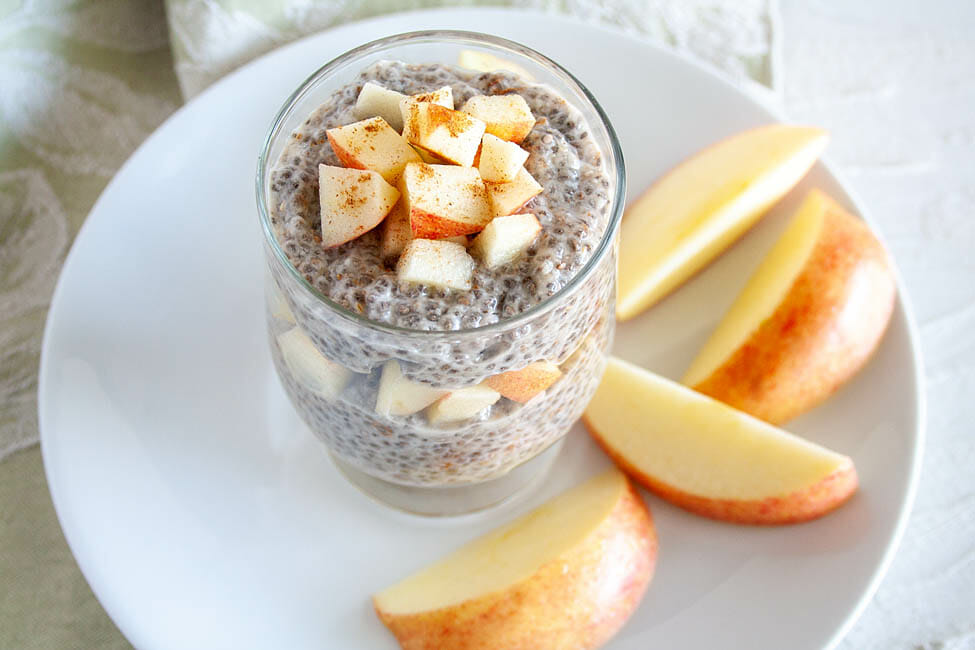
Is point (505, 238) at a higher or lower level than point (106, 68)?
higher

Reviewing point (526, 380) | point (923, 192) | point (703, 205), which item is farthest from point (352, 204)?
point (923, 192)

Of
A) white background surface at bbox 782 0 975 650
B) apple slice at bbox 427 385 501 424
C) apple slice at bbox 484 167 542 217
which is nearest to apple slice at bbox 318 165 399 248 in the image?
apple slice at bbox 484 167 542 217

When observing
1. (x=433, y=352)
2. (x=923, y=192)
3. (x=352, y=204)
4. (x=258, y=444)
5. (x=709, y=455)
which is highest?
(x=352, y=204)

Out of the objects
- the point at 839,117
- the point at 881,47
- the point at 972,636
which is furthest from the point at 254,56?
the point at 972,636

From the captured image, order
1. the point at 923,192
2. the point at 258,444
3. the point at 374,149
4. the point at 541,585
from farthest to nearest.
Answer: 1. the point at 923,192
2. the point at 258,444
3. the point at 541,585
4. the point at 374,149

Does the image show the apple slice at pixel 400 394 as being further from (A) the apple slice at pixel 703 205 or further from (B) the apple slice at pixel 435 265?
(A) the apple slice at pixel 703 205

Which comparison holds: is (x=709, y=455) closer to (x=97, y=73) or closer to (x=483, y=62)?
(x=483, y=62)
